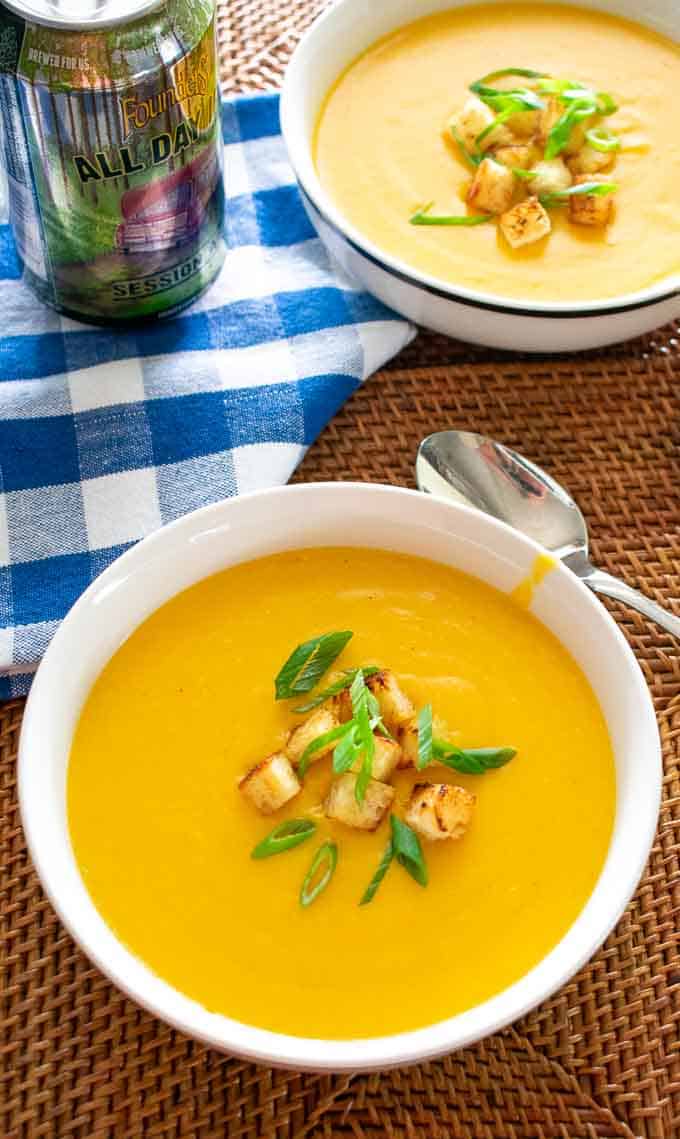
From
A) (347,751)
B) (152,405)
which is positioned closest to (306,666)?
(347,751)

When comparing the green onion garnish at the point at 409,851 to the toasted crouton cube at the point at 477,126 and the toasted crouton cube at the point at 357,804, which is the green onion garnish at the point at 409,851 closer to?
the toasted crouton cube at the point at 357,804

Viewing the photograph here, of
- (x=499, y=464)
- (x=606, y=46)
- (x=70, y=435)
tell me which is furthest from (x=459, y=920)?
(x=606, y=46)

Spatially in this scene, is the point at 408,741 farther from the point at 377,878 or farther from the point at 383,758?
the point at 377,878

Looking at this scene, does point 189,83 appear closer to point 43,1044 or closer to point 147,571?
point 147,571

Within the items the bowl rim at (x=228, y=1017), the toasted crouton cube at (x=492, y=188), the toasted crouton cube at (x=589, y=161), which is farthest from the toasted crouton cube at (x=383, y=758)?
the toasted crouton cube at (x=589, y=161)

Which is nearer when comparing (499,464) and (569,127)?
(499,464)

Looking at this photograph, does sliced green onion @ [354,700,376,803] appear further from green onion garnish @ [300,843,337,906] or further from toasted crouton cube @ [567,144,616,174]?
toasted crouton cube @ [567,144,616,174]
